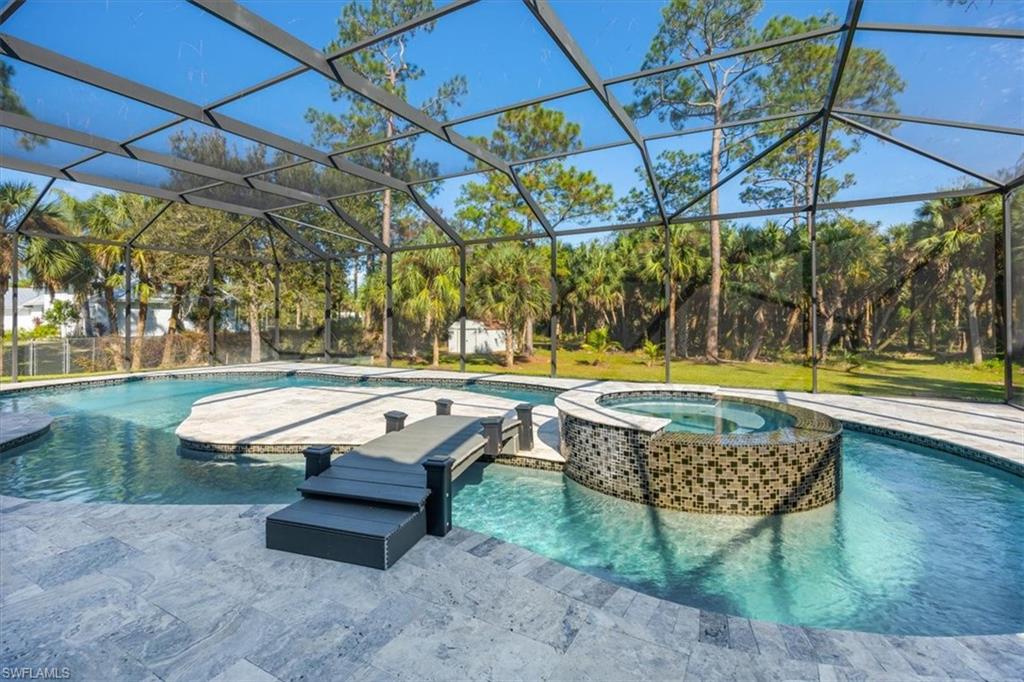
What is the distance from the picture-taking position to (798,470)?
4.52 m

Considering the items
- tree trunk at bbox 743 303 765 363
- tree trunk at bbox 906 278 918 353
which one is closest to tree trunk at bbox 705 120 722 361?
tree trunk at bbox 743 303 765 363

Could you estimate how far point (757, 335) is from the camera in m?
16.8

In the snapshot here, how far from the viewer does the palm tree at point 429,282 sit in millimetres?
15438

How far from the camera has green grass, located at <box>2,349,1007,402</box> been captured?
427 inches

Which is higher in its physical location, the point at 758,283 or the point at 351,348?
the point at 758,283

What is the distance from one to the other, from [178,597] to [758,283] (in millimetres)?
18123

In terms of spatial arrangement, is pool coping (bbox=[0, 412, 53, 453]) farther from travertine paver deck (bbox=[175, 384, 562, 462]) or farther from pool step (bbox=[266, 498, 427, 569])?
pool step (bbox=[266, 498, 427, 569])

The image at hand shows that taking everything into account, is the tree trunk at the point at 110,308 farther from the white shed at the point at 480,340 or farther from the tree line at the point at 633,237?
the white shed at the point at 480,340

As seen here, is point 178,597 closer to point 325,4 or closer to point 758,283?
point 325,4

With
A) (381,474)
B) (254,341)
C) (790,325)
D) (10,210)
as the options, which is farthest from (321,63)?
(790,325)

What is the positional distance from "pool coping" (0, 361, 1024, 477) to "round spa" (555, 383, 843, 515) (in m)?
0.53

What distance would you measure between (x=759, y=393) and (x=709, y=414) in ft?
9.94

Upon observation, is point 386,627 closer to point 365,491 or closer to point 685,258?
point 365,491

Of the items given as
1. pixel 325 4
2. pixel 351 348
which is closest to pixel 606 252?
pixel 351 348
